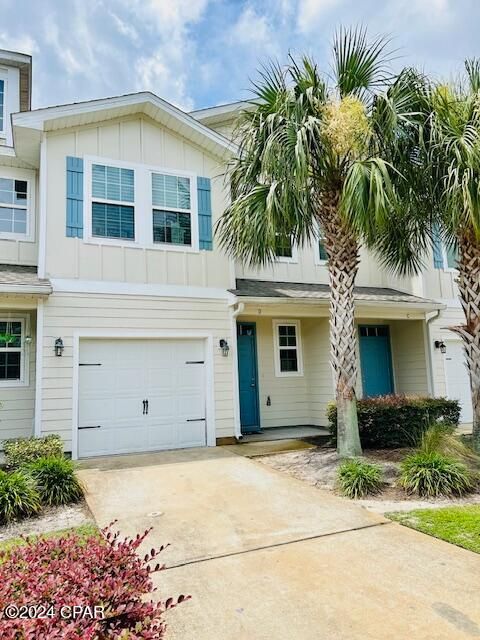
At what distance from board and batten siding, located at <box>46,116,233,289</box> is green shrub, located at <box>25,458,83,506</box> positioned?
3.93m

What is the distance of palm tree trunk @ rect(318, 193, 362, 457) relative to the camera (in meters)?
7.42

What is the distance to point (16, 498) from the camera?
5.35 m

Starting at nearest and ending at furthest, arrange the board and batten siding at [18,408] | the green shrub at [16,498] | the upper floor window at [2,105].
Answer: the green shrub at [16,498] < the board and batten siding at [18,408] < the upper floor window at [2,105]

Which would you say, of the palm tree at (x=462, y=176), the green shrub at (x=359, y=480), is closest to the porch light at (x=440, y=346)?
the palm tree at (x=462, y=176)

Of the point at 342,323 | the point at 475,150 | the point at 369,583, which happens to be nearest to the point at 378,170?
the point at 475,150

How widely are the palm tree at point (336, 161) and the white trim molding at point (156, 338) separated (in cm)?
268

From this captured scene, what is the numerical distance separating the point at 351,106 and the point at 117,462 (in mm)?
7277

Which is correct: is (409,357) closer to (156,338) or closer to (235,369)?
(235,369)

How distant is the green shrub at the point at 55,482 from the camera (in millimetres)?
5863

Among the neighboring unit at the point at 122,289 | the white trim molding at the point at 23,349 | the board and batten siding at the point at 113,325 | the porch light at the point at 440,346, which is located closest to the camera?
the board and batten siding at the point at 113,325

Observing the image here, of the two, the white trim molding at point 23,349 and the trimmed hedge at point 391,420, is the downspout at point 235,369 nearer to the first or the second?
the trimmed hedge at point 391,420

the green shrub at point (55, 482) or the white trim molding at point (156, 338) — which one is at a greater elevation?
the white trim molding at point (156, 338)

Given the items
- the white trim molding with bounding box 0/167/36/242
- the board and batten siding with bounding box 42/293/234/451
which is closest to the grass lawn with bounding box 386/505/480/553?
the board and batten siding with bounding box 42/293/234/451

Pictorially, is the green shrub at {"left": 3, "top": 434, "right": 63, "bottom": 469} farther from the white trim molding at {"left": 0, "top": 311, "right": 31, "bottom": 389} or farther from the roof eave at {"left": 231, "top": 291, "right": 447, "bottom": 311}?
the roof eave at {"left": 231, "top": 291, "right": 447, "bottom": 311}
